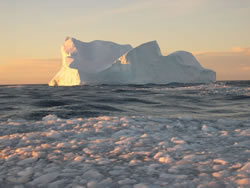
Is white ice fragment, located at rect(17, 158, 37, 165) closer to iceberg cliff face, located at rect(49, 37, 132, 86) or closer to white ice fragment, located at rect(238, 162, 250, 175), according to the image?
white ice fragment, located at rect(238, 162, 250, 175)

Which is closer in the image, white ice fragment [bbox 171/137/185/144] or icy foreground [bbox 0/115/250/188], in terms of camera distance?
icy foreground [bbox 0/115/250/188]

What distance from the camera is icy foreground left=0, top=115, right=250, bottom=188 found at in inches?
86.4

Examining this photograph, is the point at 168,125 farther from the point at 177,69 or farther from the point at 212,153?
the point at 177,69

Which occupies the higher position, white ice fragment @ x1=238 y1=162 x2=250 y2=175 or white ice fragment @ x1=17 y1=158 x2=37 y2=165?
white ice fragment @ x1=238 y1=162 x2=250 y2=175

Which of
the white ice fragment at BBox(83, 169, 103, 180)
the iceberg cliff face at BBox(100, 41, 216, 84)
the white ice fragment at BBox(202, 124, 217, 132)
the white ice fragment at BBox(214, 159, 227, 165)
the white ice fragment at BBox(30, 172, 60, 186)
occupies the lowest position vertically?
the white ice fragment at BBox(30, 172, 60, 186)

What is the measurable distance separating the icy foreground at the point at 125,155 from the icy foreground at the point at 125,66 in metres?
30.9

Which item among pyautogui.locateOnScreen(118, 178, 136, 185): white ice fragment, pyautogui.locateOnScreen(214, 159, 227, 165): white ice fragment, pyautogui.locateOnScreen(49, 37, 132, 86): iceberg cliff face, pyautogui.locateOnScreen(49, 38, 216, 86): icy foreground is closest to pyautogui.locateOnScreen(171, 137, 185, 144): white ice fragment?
pyautogui.locateOnScreen(214, 159, 227, 165): white ice fragment

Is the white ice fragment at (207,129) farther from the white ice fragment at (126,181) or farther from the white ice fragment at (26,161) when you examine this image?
the white ice fragment at (26,161)

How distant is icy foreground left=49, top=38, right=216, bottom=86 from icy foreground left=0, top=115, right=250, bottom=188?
3087cm

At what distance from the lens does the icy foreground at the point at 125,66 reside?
36.2 m

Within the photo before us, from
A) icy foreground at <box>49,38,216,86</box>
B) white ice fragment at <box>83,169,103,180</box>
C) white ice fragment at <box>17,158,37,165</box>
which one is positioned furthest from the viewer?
icy foreground at <box>49,38,216,86</box>

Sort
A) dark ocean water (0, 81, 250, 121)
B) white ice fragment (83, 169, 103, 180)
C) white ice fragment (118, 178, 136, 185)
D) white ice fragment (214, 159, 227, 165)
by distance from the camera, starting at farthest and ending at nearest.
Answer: dark ocean water (0, 81, 250, 121)
white ice fragment (214, 159, 227, 165)
white ice fragment (83, 169, 103, 180)
white ice fragment (118, 178, 136, 185)

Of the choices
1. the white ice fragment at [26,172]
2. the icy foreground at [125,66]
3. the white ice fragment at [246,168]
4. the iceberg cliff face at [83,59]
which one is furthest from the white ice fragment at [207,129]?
the iceberg cliff face at [83,59]

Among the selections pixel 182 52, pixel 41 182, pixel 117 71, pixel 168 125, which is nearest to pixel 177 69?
pixel 182 52
